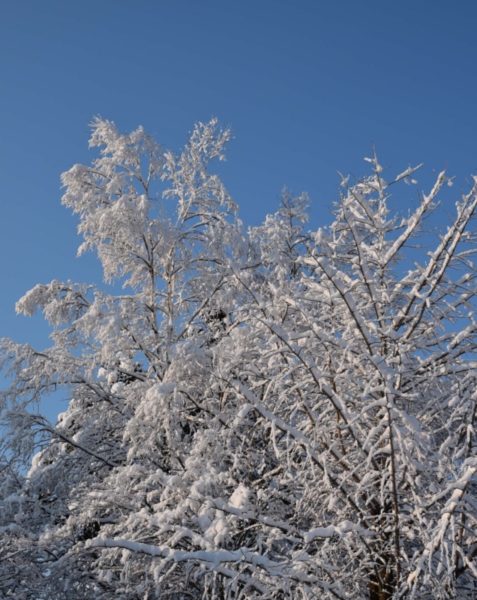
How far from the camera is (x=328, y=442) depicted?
5.01m

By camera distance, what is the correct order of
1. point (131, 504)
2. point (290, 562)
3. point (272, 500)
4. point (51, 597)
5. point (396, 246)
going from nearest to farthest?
point (290, 562), point (396, 246), point (272, 500), point (131, 504), point (51, 597)

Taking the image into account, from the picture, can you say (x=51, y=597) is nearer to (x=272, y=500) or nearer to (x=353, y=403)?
(x=272, y=500)

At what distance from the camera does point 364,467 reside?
4629mm

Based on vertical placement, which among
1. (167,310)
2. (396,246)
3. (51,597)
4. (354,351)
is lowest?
(51,597)

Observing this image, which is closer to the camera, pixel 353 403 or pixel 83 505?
pixel 353 403

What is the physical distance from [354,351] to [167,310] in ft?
13.9

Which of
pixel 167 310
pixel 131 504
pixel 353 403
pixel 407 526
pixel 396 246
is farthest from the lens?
pixel 167 310

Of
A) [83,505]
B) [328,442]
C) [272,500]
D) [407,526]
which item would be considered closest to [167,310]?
[83,505]

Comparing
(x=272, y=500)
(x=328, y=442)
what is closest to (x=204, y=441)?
(x=272, y=500)

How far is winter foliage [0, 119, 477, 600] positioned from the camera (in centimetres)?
428

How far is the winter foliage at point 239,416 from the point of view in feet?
14.0

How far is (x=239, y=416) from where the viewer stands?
4.95 meters

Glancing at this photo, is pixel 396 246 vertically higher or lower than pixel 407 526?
higher

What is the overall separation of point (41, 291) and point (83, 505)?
325 cm
